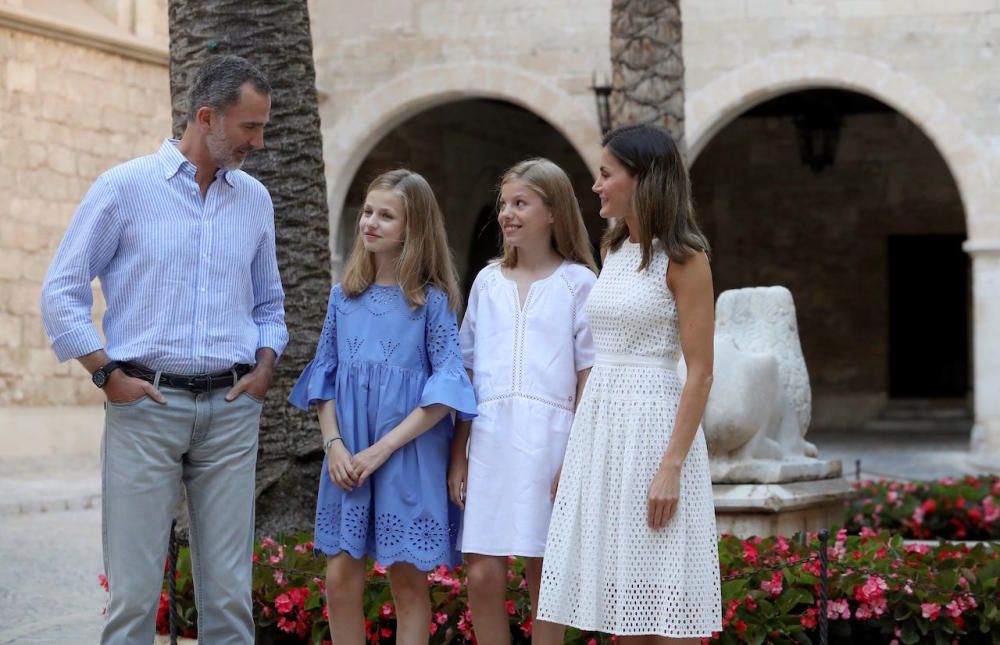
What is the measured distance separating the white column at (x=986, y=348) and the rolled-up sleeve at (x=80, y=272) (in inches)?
464

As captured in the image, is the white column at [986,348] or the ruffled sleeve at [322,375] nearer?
the ruffled sleeve at [322,375]

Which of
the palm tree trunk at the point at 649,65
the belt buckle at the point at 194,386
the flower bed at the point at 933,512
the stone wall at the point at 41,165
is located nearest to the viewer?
the belt buckle at the point at 194,386

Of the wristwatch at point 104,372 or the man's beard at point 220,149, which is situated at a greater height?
the man's beard at point 220,149

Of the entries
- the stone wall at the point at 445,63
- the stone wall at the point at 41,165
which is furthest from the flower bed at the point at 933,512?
the stone wall at the point at 41,165

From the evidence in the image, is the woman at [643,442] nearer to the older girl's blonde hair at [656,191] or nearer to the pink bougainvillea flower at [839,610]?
the older girl's blonde hair at [656,191]

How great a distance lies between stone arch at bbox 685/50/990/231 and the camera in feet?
45.2

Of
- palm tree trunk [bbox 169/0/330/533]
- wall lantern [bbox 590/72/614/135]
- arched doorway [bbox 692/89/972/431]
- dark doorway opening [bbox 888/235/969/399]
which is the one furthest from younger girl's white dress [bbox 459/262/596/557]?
dark doorway opening [bbox 888/235/969/399]

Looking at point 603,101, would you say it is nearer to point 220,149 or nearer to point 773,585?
point 773,585

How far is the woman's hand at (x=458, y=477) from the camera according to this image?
3.72 meters

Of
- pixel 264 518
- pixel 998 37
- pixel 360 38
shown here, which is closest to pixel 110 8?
pixel 360 38

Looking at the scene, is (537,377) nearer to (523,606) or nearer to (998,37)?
(523,606)

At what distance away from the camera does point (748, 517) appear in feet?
20.2

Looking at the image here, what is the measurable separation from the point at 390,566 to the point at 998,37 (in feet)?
38.3

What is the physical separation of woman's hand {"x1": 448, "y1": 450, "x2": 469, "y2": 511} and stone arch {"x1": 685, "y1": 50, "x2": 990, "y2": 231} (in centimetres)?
1088
